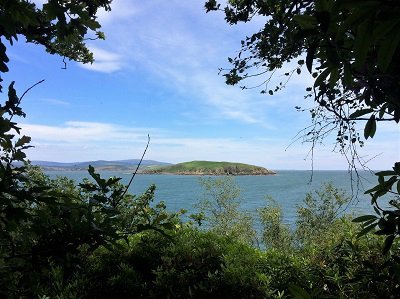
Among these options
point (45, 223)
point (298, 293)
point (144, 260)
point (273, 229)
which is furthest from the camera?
point (273, 229)

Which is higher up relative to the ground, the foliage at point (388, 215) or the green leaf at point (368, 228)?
the foliage at point (388, 215)

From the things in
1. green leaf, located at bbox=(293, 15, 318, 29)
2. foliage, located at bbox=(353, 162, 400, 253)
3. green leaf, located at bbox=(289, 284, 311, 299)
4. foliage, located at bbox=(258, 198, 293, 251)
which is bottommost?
foliage, located at bbox=(258, 198, 293, 251)

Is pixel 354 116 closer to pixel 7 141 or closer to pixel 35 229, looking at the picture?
pixel 35 229

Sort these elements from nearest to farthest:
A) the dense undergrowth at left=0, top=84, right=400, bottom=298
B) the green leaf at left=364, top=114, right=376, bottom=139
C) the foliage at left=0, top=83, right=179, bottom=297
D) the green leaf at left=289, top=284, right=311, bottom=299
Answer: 1. the green leaf at left=289, top=284, right=311, bottom=299
2. the green leaf at left=364, top=114, right=376, bottom=139
3. the foliage at left=0, top=83, right=179, bottom=297
4. the dense undergrowth at left=0, top=84, right=400, bottom=298

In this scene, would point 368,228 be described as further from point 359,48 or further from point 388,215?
point 359,48

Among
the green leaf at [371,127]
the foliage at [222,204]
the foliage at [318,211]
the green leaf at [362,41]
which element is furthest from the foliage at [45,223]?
the foliage at [222,204]

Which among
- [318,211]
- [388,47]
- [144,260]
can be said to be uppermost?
[388,47]

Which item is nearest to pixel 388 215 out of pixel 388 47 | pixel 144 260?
pixel 388 47

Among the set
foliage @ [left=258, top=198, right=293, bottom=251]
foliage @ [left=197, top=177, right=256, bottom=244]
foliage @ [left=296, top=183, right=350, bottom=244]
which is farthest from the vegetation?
foliage @ [left=197, top=177, right=256, bottom=244]

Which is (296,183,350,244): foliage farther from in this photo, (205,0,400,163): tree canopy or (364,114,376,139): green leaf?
(364,114,376,139): green leaf

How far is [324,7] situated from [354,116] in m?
0.76

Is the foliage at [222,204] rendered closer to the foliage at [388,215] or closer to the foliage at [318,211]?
the foliage at [318,211]

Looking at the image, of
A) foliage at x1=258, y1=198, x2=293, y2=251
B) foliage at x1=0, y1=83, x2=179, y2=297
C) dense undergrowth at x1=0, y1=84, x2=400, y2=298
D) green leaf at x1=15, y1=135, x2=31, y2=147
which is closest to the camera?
foliage at x1=0, y1=83, x2=179, y2=297

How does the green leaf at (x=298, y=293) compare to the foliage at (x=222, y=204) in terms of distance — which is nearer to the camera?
the green leaf at (x=298, y=293)
